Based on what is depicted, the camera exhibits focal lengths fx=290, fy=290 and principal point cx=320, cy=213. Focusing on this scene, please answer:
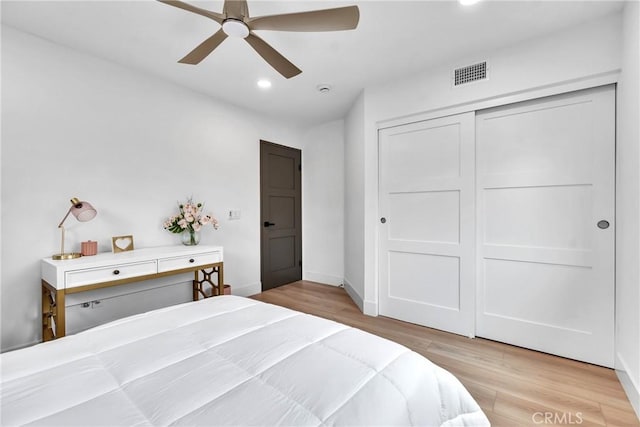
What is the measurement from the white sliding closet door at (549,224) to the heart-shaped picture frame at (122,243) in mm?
3147

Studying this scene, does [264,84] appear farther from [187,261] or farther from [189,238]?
[187,261]

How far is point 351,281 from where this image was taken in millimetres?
3760

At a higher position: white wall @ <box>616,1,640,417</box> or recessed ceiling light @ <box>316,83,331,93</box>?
recessed ceiling light @ <box>316,83,331,93</box>

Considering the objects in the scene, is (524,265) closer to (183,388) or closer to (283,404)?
(283,404)

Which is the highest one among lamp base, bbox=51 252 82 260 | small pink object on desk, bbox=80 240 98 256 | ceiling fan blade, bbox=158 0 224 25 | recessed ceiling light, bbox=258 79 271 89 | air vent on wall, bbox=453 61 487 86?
recessed ceiling light, bbox=258 79 271 89

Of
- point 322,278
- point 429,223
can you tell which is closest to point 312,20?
point 429,223

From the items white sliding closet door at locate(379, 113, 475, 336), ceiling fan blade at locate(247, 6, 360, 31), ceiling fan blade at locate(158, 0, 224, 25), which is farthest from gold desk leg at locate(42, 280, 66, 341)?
white sliding closet door at locate(379, 113, 475, 336)

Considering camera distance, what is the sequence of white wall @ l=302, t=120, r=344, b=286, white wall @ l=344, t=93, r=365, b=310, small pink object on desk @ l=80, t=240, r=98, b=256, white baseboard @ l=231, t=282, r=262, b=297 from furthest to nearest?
white wall @ l=302, t=120, r=344, b=286, white baseboard @ l=231, t=282, r=262, b=297, white wall @ l=344, t=93, r=365, b=310, small pink object on desk @ l=80, t=240, r=98, b=256

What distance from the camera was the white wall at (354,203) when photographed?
3.29 metres

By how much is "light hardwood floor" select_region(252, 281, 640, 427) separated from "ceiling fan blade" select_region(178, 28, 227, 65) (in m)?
2.58

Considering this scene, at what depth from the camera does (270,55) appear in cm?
184

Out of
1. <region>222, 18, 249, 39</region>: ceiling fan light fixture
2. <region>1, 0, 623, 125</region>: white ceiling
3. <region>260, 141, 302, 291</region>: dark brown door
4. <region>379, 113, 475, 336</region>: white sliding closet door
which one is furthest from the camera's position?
<region>260, 141, 302, 291</region>: dark brown door

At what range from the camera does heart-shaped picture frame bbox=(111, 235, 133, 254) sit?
8.36 ft

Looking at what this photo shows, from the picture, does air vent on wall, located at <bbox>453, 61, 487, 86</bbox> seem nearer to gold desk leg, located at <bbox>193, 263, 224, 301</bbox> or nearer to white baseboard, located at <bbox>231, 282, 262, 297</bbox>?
gold desk leg, located at <bbox>193, 263, 224, 301</bbox>
